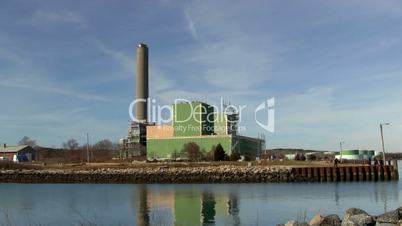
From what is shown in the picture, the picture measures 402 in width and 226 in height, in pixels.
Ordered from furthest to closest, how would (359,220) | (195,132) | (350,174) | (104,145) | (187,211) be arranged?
(104,145)
(195,132)
(350,174)
(187,211)
(359,220)

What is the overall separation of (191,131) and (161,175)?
4926 centimetres

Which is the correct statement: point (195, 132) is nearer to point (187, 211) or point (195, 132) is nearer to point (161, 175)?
point (161, 175)

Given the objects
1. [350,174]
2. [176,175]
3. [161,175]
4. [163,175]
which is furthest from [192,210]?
[161,175]

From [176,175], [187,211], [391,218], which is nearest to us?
[391,218]

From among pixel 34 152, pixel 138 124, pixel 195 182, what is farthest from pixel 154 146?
pixel 195 182

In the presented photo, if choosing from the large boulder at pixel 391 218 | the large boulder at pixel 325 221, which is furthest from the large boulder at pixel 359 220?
the large boulder at pixel 325 221

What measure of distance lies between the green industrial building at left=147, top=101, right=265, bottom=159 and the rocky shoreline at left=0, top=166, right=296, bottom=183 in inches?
1602

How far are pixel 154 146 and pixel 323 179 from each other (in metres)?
64.8

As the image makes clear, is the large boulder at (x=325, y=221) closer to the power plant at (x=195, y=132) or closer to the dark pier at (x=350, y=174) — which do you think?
the dark pier at (x=350, y=174)

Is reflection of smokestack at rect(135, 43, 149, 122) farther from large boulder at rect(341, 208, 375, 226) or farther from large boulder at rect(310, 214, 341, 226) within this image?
large boulder at rect(341, 208, 375, 226)

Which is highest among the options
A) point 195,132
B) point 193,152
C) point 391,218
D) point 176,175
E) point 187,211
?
point 195,132

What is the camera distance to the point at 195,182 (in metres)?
60.9

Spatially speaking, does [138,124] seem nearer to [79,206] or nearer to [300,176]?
[300,176]

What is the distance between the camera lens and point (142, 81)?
12419 centimetres
